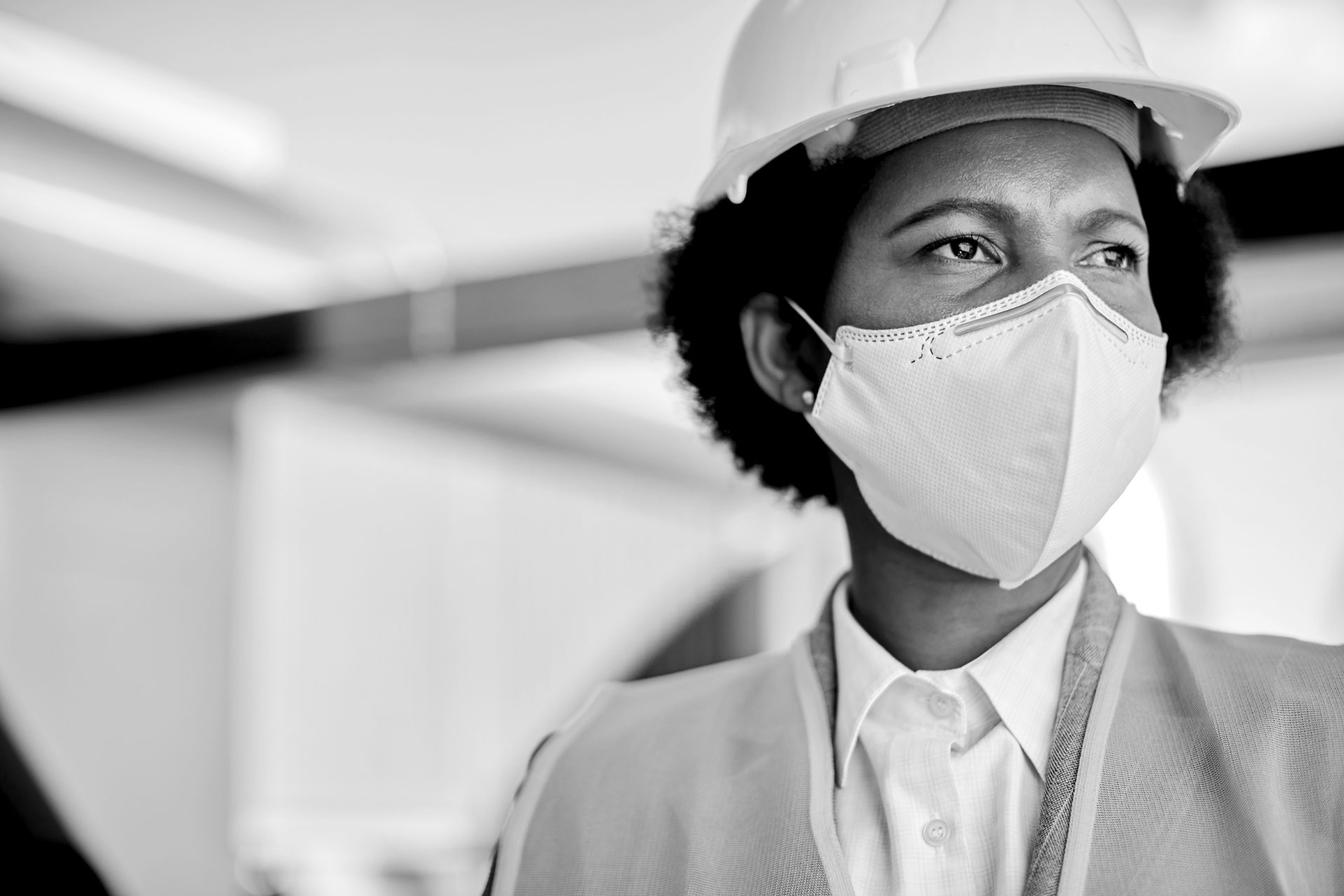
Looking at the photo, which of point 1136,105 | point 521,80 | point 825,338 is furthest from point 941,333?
point 521,80

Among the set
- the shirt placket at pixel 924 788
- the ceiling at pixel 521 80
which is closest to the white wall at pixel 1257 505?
the ceiling at pixel 521 80

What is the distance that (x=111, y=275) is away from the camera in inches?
183

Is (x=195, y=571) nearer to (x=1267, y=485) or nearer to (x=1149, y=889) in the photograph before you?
(x=1267, y=485)

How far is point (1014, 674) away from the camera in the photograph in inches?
55.1

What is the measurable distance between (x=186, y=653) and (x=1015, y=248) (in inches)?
206

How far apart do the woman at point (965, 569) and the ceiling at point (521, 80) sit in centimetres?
154

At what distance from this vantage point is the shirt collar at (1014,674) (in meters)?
1.37

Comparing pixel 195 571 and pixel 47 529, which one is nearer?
pixel 47 529

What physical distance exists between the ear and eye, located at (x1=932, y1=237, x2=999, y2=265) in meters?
0.27

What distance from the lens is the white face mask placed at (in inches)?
53.2

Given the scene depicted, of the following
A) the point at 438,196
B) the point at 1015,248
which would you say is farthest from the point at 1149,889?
the point at 438,196

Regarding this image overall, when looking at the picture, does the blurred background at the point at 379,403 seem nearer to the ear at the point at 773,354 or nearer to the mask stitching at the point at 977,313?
the ear at the point at 773,354

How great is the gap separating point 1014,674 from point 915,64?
0.62 meters

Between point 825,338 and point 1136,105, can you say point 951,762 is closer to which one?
point 825,338
